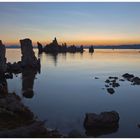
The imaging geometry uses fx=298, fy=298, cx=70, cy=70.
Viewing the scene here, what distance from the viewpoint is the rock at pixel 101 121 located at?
68.8ft

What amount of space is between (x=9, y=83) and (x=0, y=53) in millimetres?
9073

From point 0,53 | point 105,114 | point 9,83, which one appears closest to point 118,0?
point 105,114

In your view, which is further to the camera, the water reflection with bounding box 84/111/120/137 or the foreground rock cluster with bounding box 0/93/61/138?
the water reflection with bounding box 84/111/120/137

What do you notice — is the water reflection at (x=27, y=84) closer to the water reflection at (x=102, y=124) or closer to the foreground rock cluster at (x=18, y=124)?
the foreground rock cluster at (x=18, y=124)

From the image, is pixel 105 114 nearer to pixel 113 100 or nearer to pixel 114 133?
pixel 114 133

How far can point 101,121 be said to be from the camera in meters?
21.0

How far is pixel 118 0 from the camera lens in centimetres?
1741

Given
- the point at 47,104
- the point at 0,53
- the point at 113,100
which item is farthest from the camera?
the point at 0,53

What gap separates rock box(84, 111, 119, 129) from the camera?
21.0 m

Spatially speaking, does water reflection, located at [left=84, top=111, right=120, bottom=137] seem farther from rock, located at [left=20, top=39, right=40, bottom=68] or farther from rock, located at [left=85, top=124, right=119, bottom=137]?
rock, located at [left=20, top=39, right=40, bottom=68]

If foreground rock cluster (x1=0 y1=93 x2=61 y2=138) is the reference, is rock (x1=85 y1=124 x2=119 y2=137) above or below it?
below

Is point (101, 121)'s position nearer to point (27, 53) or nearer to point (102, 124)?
point (102, 124)

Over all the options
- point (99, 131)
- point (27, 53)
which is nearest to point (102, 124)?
point (99, 131)

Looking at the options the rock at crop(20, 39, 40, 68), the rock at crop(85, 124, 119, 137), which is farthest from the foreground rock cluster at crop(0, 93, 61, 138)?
the rock at crop(20, 39, 40, 68)
